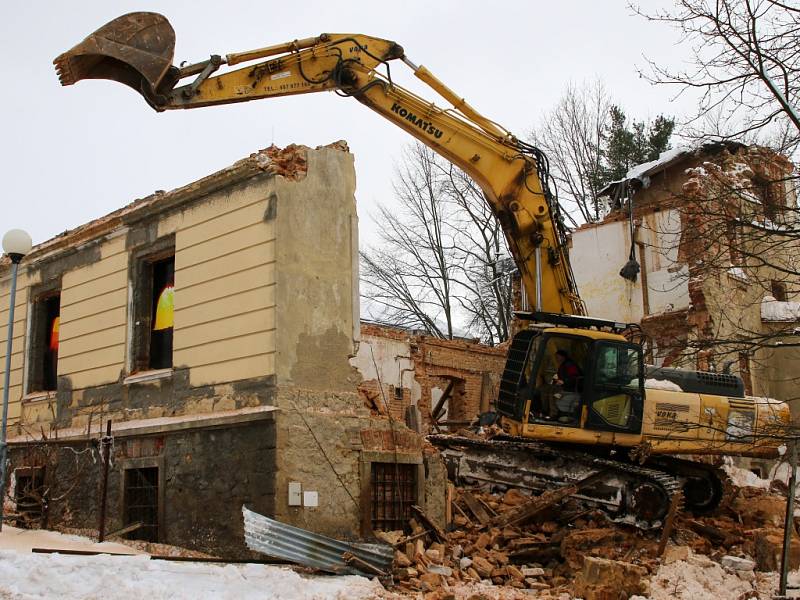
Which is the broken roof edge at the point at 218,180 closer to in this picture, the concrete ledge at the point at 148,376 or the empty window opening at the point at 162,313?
the empty window opening at the point at 162,313

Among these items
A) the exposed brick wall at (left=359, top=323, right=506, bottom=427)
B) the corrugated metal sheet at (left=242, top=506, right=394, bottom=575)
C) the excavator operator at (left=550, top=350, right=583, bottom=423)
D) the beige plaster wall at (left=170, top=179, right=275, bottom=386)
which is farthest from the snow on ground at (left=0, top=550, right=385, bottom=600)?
the exposed brick wall at (left=359, top=323, right=506, bottom=427)

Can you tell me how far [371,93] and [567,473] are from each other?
6298 mm

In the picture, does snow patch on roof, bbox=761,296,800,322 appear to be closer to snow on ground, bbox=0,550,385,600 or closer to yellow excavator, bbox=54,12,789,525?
yellow excavator, bbox=54,12,789,525

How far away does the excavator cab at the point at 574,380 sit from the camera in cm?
1248

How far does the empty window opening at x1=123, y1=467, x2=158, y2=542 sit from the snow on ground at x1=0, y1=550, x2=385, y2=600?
2.58m

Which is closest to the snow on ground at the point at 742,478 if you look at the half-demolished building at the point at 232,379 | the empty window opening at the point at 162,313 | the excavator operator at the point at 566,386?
the excavator operator at the point at 566,386

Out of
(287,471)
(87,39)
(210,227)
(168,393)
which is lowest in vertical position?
(287,471)

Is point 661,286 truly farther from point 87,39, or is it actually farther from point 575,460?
point 87,39

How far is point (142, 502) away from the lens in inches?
458

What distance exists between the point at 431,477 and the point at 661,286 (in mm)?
10860

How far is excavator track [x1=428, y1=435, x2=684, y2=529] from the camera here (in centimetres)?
1234

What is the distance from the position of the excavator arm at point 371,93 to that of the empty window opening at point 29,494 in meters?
6.03

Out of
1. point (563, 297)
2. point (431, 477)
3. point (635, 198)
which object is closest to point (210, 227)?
point (431, 477)

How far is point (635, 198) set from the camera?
2386 cm
